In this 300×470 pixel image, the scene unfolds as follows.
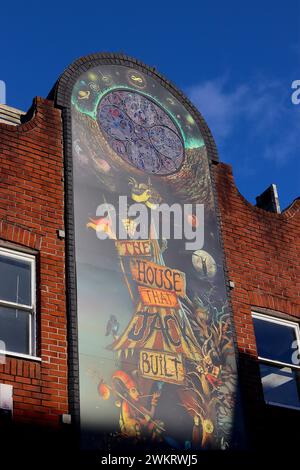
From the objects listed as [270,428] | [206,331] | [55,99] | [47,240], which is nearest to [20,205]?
[47,240]

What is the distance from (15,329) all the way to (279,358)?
4.86 m

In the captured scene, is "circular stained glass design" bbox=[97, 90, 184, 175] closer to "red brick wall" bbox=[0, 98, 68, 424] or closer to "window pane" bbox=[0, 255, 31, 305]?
"red brick wall" bbox=[0, 98, 68, 424]

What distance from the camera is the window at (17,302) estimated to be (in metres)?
Result: 10.8

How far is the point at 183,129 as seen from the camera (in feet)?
47.1

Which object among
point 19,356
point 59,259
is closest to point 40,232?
point 59,259

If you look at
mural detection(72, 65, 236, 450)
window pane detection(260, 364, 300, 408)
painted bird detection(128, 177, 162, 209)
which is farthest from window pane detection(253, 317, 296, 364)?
painted bird detection(128, 177, 162, 209)

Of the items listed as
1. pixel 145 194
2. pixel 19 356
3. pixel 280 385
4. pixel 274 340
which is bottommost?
pixel 19 356

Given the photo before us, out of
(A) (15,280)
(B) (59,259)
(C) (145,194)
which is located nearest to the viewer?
(A) (15,280)

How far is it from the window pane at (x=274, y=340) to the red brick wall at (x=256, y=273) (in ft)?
0.85

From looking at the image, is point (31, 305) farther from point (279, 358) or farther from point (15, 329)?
point (279, 358)

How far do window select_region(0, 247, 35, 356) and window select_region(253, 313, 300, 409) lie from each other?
4.08 meters

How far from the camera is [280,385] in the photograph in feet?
43.8
